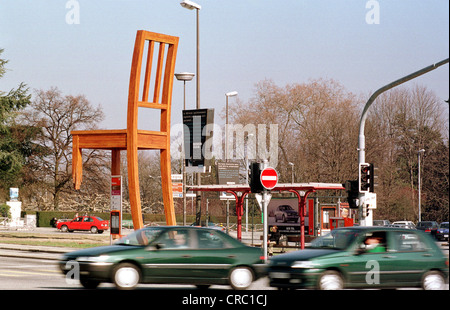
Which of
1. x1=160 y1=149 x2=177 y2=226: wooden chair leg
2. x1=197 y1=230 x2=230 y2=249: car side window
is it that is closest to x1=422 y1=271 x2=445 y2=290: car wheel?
x1=197 y1=230 x2=230 y2=249: car side window

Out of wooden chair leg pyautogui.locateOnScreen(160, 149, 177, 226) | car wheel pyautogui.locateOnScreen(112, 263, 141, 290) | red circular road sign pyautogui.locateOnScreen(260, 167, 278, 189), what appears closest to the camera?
car wheel pyautogui.locateOnScreen(112, 263, 141, 290)

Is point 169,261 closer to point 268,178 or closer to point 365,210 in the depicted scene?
point 268,178

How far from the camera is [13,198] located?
65.1 m

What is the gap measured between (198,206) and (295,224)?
10.8 metres

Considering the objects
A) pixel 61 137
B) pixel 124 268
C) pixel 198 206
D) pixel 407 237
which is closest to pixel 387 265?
pixel 407 237

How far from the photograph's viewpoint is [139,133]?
29953 mm

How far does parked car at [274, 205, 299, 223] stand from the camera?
1631 inches

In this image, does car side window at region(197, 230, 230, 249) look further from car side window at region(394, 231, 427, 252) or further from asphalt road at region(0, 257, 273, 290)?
car side window at region(394, 231, 427, 252)

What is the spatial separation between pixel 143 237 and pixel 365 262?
480 centimetres

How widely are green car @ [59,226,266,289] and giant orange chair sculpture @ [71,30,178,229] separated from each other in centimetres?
1413

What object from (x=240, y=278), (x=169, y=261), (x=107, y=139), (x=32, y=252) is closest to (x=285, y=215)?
(x=107, y=139)

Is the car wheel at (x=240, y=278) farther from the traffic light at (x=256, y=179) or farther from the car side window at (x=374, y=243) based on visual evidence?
the traffic light at (x=256, y=179)

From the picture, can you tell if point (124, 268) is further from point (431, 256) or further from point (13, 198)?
point (13, 198)
